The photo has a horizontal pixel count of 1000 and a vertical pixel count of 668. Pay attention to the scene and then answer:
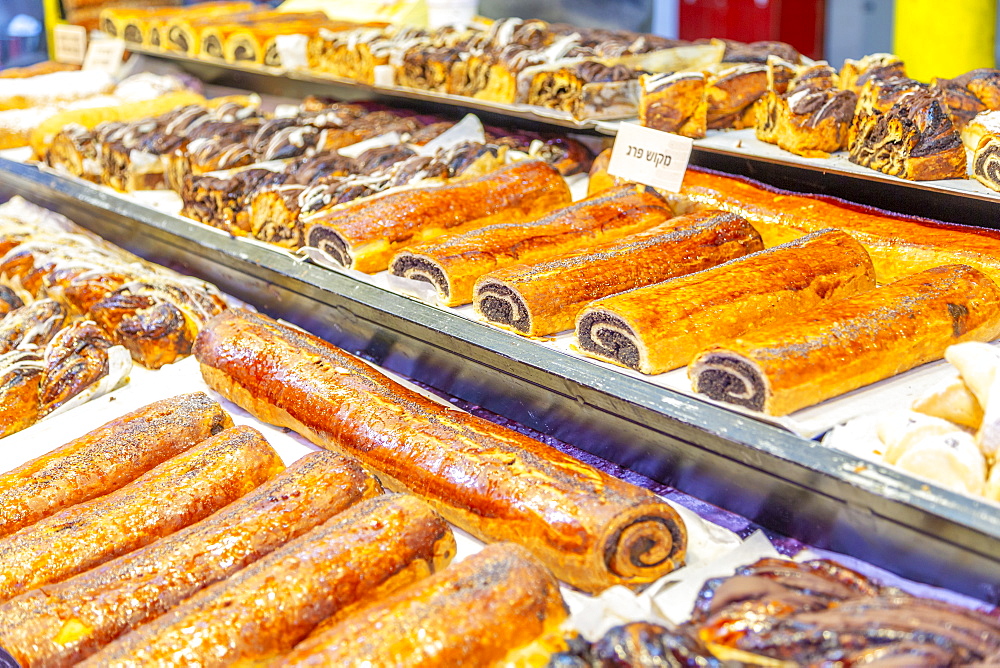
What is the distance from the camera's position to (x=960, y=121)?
3.05 meters

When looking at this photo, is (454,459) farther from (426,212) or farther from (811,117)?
(811,117)

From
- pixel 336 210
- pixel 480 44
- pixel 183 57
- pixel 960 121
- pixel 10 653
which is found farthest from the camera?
pixel 183 57

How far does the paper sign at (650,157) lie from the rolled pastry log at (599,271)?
28 cm

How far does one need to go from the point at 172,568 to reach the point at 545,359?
3.74 ft

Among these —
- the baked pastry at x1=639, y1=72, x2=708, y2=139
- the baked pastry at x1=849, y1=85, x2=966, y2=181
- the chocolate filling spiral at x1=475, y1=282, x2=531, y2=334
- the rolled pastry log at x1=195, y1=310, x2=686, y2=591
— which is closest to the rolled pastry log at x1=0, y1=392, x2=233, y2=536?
the rolled pastry log at x1=195, y1=310, x2=686, y2=591

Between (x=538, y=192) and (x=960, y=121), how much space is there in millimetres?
1519

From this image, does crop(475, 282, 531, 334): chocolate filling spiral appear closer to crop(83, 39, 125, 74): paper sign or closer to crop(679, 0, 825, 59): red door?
crop(83, 39, 125, 74): paper sign

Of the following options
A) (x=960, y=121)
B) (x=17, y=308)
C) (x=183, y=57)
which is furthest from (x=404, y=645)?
(x=183, y=57)

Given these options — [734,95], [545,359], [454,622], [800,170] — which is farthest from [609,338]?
[734,95]

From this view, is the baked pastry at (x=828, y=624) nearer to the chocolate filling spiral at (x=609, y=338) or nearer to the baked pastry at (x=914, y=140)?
the chocolate filling spiral at (x=609, y=338)

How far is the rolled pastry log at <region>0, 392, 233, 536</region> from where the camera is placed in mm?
2629

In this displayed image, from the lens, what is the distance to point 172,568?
2.21m

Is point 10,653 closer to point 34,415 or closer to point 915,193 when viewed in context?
point 34,415

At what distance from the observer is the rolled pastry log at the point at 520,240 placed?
314 centimetres
